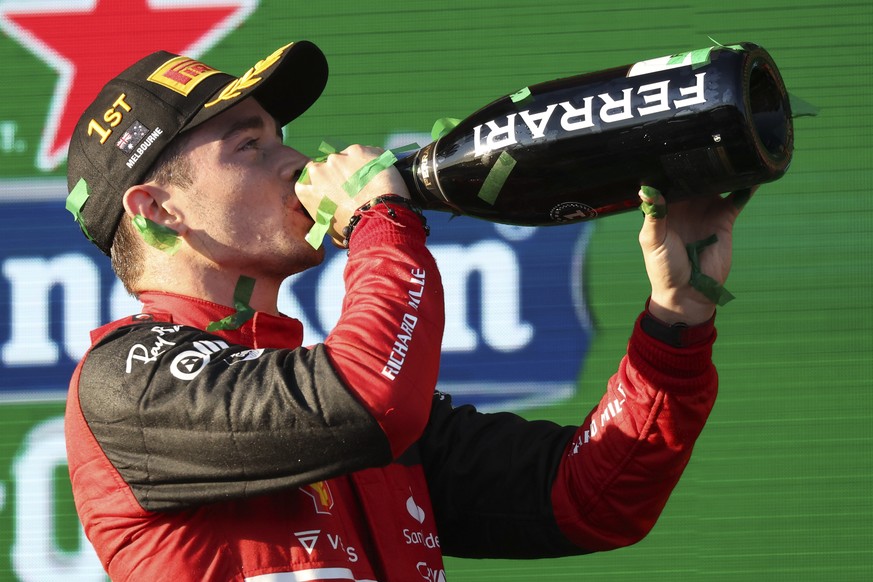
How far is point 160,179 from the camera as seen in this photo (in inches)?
77.7

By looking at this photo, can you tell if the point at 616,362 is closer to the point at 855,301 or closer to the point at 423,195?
the point at 855,301

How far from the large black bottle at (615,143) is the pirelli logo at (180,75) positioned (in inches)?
16.0

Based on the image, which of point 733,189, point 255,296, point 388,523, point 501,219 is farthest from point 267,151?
point 733,189

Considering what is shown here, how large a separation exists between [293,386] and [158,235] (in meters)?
0.51

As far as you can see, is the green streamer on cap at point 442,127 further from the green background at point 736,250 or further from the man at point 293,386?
the green background at point 736,250

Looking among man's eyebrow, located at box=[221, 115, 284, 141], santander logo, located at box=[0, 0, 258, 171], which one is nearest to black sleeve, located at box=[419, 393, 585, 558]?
man's eyebrow, located at box=[221, 115, 284, 141]

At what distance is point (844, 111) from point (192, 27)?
149cm

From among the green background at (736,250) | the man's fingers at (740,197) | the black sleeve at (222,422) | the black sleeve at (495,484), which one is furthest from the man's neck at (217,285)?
the green background at (736,250)

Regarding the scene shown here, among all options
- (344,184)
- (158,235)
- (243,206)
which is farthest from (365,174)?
(158,235)

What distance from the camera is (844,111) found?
9.04 ft

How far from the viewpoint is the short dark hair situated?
6.47 feet

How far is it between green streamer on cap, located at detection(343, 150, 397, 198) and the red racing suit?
82mm

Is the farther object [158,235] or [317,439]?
[158,235]

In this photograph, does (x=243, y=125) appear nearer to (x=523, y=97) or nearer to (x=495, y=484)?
(x=523, y=97)
